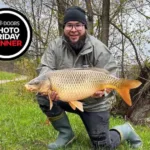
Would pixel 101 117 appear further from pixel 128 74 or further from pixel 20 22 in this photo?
pixel 128 74

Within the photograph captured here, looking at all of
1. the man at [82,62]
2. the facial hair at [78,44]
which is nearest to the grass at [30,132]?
the man at [82,62]

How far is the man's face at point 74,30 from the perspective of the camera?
12.8 feet

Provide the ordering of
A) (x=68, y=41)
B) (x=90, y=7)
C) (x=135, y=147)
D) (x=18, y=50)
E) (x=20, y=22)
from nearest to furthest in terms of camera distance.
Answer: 1. (x=68, y=41)
2. (x=135, y=147)
3. (x=20, y=22)
4. (x=18, y=50)
5. (x=90, y=7)

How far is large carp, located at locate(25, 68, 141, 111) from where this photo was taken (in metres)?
3.44

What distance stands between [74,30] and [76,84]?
66 cm

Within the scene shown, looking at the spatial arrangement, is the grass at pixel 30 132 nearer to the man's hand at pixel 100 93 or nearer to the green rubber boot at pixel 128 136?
the green rubber boot at pixel 128 136

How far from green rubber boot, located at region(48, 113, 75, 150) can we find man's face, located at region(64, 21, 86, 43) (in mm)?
775

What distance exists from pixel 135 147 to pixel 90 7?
6.09 meters

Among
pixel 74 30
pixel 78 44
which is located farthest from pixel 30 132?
pixel 74 30

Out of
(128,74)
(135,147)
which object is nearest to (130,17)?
(128,74)

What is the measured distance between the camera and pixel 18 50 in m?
7.12

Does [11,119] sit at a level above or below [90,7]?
below

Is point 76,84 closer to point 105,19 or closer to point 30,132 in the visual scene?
point 30,132

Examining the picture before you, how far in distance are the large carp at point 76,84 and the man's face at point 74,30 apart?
46cm
